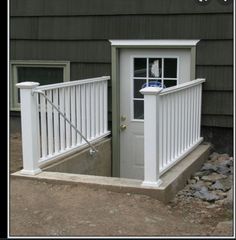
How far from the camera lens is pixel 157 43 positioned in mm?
7242

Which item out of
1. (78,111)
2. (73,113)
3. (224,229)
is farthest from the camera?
(78,111)

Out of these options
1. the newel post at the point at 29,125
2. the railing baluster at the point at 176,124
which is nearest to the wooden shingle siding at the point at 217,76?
the railing baluster at the point at 176,124

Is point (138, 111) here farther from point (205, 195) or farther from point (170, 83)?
point (205, 195)

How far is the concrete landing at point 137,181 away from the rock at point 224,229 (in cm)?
87

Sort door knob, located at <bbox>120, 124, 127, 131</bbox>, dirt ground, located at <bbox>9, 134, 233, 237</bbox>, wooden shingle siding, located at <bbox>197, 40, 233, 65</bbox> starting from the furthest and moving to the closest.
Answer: door knob, located at <bbox>120, 124, 127, 131</bbox> < wooden shingle siding, located at <bbox>197, 40, 233, 65</bbox> < dirt ground, located at <bbox>9, 134, 233, 237</bbox>

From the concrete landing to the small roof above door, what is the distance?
1.81m

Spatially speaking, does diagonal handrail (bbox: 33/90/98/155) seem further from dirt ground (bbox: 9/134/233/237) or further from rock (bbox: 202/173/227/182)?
rock (bbox: 202/173/227/182)

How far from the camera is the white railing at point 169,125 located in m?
5.12

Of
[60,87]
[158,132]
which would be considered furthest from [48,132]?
[158,132]

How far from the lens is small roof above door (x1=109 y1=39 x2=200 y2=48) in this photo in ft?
23.3
